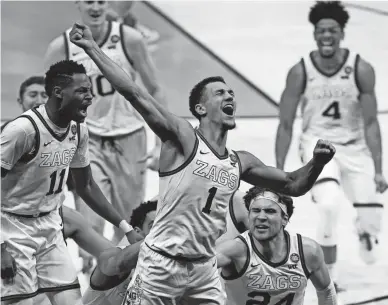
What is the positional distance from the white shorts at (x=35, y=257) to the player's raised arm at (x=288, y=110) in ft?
9.35

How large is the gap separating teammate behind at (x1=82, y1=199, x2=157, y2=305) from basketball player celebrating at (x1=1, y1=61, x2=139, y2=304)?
0.46 feet

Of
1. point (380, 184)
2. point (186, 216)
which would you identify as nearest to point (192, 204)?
point (186, 216)

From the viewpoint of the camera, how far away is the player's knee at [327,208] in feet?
26.9

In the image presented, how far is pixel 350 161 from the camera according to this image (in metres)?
8.66

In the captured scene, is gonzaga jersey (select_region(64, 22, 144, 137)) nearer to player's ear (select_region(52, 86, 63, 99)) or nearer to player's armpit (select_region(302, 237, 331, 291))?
player's ear (select_region(52, 86, 63, 99))

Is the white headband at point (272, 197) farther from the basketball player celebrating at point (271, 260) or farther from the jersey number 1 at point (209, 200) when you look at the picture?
the jersey number 1 at point (209, 200)

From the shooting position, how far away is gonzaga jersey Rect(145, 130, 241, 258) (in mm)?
5637

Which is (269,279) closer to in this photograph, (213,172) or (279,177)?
(279,177)

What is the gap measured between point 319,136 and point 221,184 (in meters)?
3.12

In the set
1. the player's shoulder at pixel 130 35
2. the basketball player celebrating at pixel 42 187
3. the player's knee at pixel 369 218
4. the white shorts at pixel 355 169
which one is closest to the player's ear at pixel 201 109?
the basketball player celebrating at pixel 42 187

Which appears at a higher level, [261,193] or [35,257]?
[261,193]

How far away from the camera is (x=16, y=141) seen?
5.88 m

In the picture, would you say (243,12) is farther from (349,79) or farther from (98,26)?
(98,26)

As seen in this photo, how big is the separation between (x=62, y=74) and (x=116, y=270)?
111 centimetres
